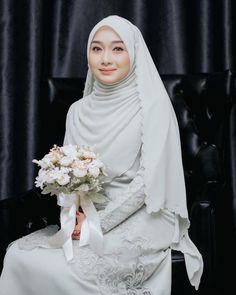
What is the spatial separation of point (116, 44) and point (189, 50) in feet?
3.25

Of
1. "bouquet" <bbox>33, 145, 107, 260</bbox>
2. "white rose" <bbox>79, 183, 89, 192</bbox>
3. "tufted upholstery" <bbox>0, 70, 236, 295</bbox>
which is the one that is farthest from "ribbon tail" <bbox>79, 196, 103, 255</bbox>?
"tufted upholstery" <bbox>0, 70, 236, 295</bbox>

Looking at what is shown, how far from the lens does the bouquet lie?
2.45 metres

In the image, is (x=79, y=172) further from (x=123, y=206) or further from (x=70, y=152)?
(x=123, y=206)

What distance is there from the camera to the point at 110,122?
9.25 feet

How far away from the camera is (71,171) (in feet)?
8.09

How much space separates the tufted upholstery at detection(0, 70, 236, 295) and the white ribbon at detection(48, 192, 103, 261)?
334 millimetres

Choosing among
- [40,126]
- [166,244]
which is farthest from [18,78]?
[166,244]

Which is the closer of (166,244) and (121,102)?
(166,244)

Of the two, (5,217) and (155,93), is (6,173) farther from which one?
(155,93)

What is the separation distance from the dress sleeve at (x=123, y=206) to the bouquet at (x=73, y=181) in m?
0.05

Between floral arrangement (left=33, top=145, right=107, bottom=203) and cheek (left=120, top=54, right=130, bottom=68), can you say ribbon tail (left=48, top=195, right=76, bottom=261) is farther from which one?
cheek (left=120, top=54, right=130, bottom=68)

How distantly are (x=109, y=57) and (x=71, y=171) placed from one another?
0.59m

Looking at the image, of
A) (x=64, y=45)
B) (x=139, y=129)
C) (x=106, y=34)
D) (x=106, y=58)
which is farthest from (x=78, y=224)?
(x=64, y=45)

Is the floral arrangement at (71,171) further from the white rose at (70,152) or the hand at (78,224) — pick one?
the hand at (78,224)
